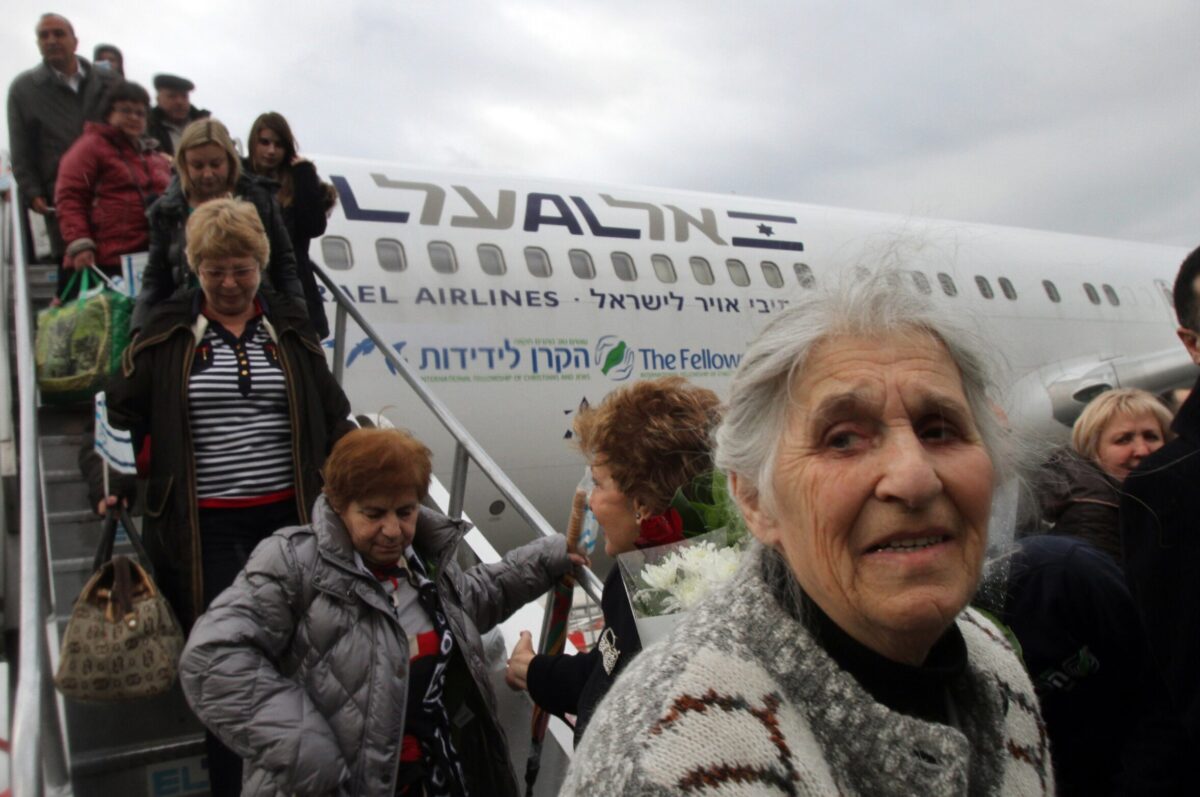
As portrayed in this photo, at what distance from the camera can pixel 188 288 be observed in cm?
329

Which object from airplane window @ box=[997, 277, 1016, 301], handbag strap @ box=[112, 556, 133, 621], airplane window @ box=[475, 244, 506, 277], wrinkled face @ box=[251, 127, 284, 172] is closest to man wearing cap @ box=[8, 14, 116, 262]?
wrinkled face @ box=[251, 127, 284, 172]

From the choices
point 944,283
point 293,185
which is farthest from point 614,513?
point 293,185

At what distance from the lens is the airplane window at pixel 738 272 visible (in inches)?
352

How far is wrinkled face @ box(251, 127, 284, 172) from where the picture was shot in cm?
423

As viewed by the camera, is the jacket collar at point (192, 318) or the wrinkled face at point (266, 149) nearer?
the jacket collar at point (192, 318)

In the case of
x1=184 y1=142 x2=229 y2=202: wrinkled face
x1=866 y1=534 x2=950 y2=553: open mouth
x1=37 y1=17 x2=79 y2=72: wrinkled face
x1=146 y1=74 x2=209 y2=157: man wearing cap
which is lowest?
x1=866 y1=534 x2=950 y2=553: open mouth

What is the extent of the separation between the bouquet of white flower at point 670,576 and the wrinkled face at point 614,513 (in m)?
0.30

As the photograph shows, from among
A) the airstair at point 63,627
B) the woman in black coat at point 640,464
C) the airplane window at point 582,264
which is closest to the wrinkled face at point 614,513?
the woman in black coat at point 640,464

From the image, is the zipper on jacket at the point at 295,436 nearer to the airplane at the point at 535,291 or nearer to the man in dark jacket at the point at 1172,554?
the man in dark jacket at the point at 1172,554

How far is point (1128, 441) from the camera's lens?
2.98m

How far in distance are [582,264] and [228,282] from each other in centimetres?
519

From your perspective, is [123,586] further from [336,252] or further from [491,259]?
[491,259]

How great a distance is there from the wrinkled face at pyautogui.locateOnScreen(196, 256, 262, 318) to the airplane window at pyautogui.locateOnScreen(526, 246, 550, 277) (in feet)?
15.5

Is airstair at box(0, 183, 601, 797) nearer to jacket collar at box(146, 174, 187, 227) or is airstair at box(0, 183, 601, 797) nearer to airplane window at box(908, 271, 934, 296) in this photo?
jacket collar at box(146, 174, 187, 227)
